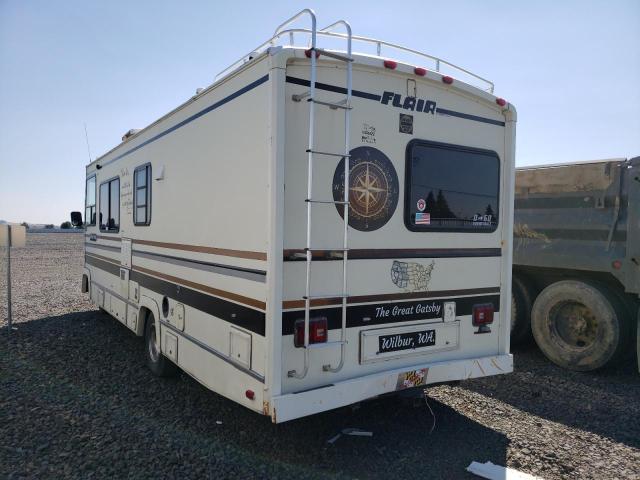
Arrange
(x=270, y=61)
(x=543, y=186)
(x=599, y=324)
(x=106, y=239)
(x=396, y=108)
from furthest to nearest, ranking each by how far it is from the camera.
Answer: (x=106, y=239) < (x=543, y=186) < (x=599, y=324) < (x=396, y=108) < (x=270, y=61)

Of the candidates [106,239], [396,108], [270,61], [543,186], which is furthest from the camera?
[106,239]

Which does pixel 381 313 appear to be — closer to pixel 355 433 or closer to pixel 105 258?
pixel 355 433

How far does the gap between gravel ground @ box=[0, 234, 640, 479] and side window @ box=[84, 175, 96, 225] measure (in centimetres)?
295

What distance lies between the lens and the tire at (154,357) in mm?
5371

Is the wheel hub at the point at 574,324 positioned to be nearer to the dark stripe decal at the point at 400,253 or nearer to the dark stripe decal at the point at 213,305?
the dark stripe decal at the point at 400,253

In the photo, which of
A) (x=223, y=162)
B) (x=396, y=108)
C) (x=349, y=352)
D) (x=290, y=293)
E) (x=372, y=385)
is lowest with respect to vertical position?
(x=372, y=385)

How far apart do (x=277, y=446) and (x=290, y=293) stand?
4.51ft

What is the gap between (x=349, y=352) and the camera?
3.66 m

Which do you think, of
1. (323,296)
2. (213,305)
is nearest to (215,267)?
(213,305)

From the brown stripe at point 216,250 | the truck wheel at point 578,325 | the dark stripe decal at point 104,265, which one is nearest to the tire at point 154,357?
the brown stripe at point 216,250

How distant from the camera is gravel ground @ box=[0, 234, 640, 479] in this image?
3.62 m

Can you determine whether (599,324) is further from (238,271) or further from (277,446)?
(238,271)

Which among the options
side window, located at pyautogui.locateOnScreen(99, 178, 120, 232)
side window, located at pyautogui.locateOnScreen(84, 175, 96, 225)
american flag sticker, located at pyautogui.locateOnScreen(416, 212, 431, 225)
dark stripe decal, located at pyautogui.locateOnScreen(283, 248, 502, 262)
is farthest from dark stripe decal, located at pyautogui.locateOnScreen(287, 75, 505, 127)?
side window, located at pyautogui.locateOnScreen(84, 175, 96, 225)

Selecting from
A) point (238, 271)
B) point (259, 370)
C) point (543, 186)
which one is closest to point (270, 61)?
point (238, 271)
